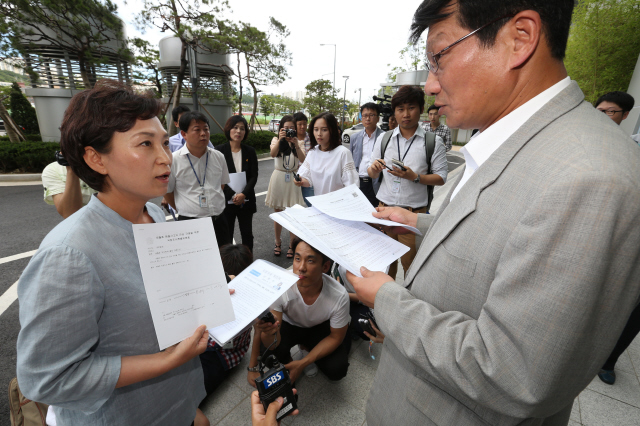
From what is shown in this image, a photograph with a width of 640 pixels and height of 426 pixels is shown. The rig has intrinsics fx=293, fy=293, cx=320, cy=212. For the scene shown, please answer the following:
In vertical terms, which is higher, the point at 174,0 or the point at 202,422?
the point at 174,0

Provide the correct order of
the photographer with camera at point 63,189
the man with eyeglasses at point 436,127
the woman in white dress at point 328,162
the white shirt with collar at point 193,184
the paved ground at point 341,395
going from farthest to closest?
1. the man with eyeglasses at point 436,127
2. the woman in white dress at point 328,162
3. the white shirt with collar at point 193,184
4. the photographer with camera at point 63,189
5. the paved ground at point 341,395

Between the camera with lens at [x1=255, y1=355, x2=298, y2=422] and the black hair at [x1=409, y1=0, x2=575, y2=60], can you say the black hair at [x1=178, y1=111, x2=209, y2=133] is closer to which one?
the camera with lens at [x1=255, y1=355, x2=298, y2=422]

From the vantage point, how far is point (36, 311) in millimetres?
779

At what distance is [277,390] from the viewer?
4.12 feet

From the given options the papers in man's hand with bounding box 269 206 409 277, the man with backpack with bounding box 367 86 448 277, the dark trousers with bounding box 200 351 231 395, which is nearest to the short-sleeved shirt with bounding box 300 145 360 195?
the man with backpack with bounding box 367 86 448 277


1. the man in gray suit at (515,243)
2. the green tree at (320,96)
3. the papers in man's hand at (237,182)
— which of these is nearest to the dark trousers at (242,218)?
the papers in man's hand at (237,182)

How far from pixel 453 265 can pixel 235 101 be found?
1966 centimetres

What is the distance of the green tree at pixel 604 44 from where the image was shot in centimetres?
720

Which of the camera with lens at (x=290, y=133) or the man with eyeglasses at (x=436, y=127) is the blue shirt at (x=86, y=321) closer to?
the camera with lens at (x=290, y=133)

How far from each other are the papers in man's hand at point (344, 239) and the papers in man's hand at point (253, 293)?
0.27 meters

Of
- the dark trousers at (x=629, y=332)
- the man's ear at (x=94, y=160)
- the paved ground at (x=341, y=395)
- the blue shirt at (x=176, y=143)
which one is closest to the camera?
the man's ear at (x=94, y=160)

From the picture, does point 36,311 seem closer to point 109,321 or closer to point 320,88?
point 109,321

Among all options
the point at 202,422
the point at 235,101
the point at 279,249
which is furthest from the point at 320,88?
the point at 202,422

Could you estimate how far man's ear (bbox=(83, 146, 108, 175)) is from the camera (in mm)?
1003
